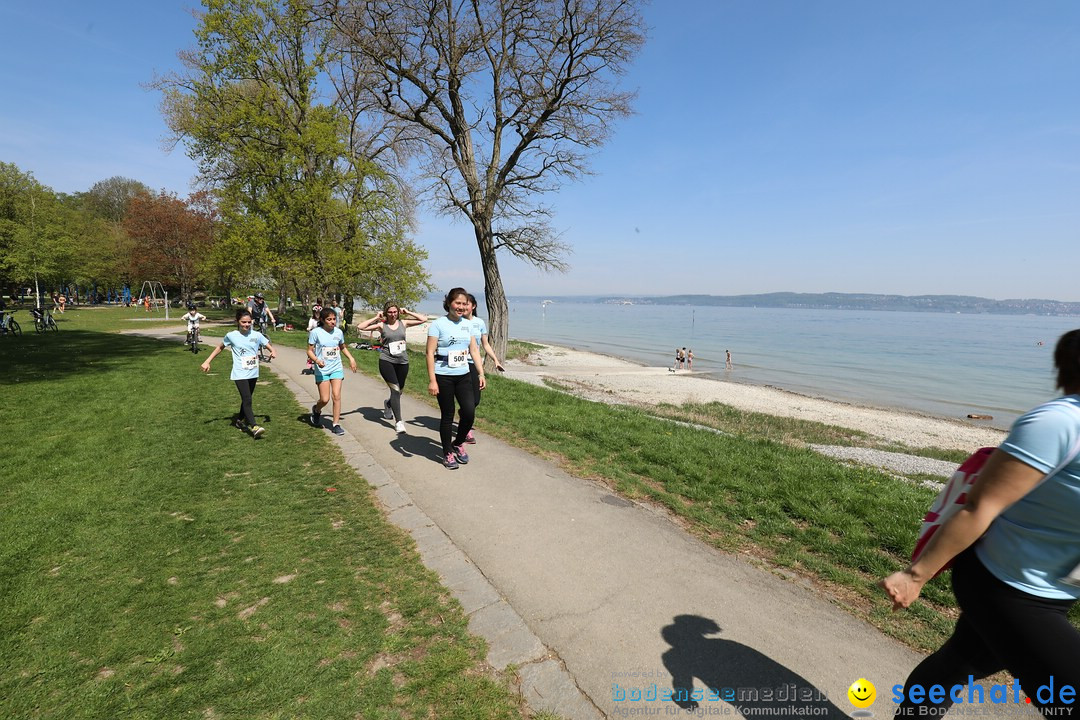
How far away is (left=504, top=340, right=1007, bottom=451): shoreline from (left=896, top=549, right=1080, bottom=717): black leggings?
13.3 meters

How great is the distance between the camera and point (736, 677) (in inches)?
102

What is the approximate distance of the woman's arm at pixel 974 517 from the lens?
151 centimetres

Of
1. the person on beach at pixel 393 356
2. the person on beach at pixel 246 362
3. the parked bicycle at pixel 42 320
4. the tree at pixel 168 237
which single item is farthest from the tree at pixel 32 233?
the person on beach at pixel 393 356

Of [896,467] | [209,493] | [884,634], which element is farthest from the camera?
[896,467]

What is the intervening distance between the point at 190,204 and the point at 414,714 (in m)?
53.6

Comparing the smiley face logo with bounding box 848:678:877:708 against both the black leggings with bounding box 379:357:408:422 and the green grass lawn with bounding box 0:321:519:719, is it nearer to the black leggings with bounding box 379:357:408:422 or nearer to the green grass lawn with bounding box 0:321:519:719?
the green grass lawn with bounding box 0:321:519:719

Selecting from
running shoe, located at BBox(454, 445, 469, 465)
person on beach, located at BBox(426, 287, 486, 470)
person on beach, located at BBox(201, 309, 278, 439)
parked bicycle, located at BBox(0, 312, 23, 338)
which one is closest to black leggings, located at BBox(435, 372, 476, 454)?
person on beach, located at BBox(426, 287, 486, 470)

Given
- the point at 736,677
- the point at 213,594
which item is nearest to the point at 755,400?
the point at 736,677

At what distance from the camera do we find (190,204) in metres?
42.5

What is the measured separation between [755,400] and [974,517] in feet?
68.9

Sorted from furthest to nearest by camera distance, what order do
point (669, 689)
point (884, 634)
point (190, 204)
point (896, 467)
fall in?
point (190, 204)
point (896, 467)
point (884, 634)
point (669, 689)

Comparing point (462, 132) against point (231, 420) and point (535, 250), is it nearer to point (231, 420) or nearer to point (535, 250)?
point (535, 250)

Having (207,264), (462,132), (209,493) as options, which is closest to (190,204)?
(207,264)

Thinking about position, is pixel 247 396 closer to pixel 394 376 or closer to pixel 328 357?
pixel 328 357
